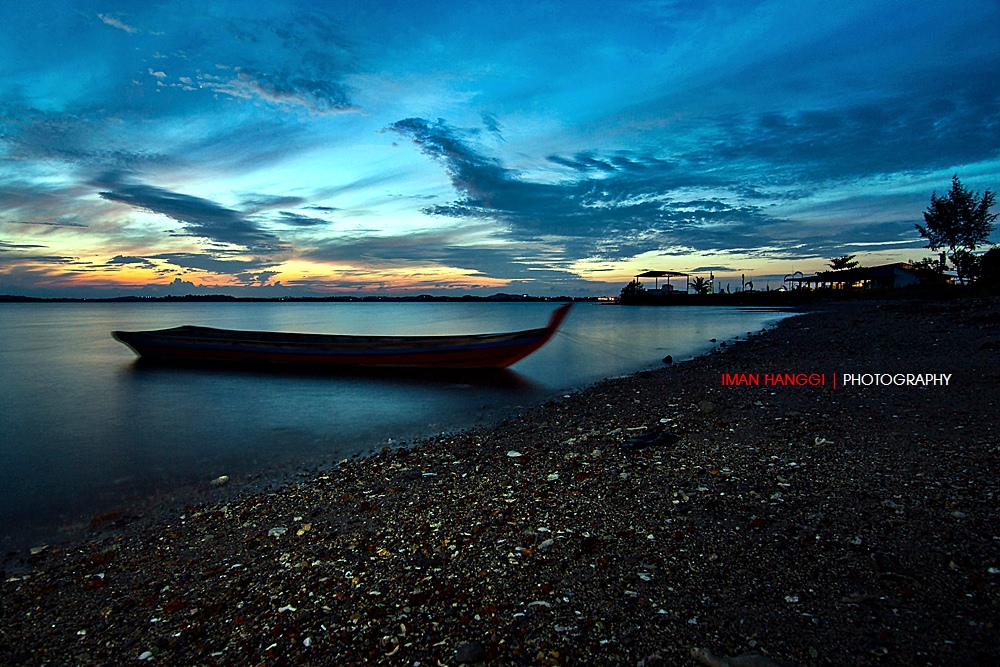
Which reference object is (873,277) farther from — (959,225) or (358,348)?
(358,348)

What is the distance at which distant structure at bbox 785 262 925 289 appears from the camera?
7694 centimetres

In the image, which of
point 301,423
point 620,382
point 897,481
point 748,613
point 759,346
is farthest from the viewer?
point 759,346

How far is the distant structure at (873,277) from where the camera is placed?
252 ft

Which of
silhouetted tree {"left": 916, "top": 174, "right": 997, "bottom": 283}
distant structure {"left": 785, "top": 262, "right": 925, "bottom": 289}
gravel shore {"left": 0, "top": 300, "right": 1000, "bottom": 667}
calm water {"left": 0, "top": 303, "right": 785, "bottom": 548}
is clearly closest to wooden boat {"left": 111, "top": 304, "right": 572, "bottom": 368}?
calm water {"left": 0, "top": 303, "right": 785, "bottom": 548}

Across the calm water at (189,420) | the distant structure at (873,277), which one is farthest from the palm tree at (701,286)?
the calm water at (189,420)

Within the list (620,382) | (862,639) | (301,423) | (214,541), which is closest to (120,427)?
(301,423)

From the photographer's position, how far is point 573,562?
4.02 metres

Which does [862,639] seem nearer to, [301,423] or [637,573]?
[637,573]

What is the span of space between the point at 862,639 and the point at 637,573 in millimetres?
1435

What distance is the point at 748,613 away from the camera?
3.23 metres

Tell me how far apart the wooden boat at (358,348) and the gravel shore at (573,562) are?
1117cm

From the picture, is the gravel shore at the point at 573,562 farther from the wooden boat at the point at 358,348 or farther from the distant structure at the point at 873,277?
the distant structure at the point at 873,277

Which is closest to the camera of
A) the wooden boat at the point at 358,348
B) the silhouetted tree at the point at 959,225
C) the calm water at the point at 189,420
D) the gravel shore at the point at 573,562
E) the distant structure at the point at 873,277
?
the gravel shore at the point at 573,562

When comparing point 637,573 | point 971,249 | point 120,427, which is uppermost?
point 971,249
